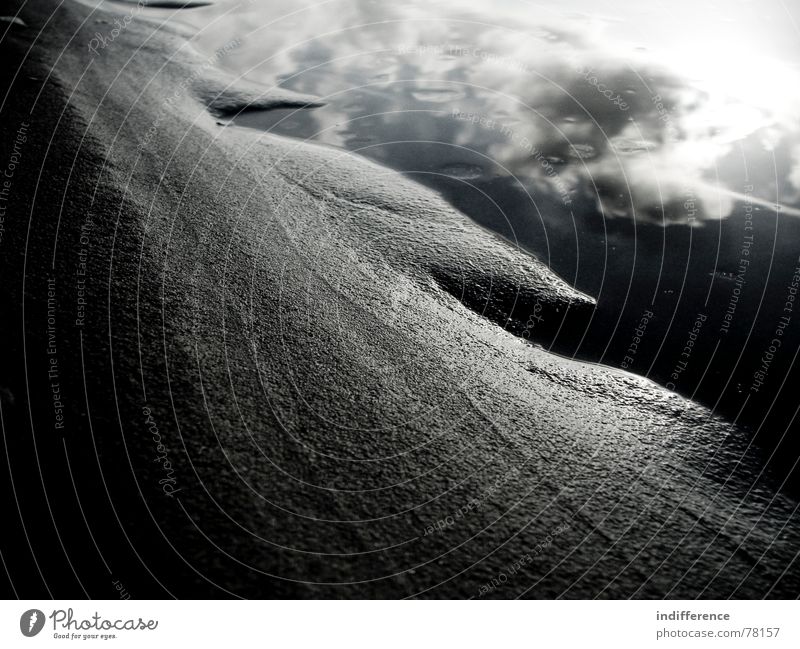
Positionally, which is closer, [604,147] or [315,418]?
[315,418]

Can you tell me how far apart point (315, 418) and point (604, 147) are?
2424 millimetres

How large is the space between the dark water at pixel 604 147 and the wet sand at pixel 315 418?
240 millimetres

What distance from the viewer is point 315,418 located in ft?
6.30

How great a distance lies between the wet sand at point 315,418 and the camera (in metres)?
1.60

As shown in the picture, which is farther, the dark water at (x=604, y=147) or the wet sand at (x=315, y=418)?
the dark water at (x=604, y=147)

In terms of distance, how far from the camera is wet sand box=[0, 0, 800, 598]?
1598 millimetres

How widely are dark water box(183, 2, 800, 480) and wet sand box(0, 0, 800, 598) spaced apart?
0.79ft

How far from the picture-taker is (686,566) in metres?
1.67

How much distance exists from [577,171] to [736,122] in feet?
3.77

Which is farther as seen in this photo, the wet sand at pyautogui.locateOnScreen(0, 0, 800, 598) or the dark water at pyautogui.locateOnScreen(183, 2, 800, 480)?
the dark water at pyautogui.locateOnScreen(183, 2, 800, 480)

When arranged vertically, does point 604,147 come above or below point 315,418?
above

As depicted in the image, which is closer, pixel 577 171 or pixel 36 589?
pixel 36 589

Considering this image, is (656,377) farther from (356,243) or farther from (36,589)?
(36,589)

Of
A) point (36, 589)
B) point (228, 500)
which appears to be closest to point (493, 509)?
point (228, 500)
